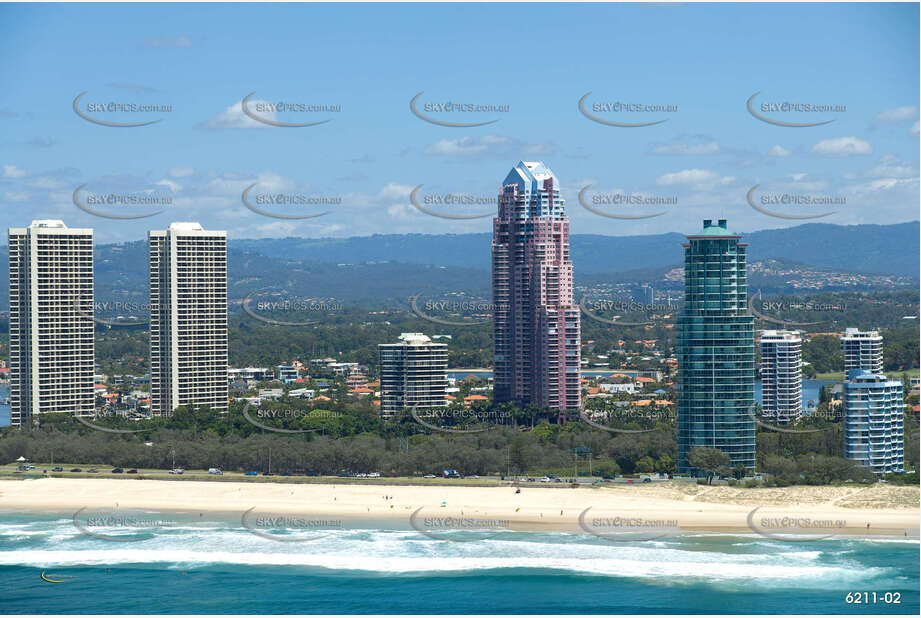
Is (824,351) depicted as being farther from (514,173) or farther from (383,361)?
(383,361)

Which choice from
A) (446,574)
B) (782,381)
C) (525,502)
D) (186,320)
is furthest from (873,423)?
(186,320)

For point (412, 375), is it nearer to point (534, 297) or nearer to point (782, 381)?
Result: point (534, 297)

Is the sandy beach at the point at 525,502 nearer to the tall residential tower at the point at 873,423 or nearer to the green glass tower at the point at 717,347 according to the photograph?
the tall residential tower at the point at 873,423

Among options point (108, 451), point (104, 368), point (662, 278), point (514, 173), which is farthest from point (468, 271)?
point (108, 451)

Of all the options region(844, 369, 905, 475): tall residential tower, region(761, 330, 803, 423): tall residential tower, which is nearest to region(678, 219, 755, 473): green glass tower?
region(844, 369, 905, 475): tall residential tower

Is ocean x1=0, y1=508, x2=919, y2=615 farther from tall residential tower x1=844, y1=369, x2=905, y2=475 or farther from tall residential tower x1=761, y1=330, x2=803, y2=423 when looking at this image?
tall residential tower x1=761, y1=330, x2=803, y2=423
